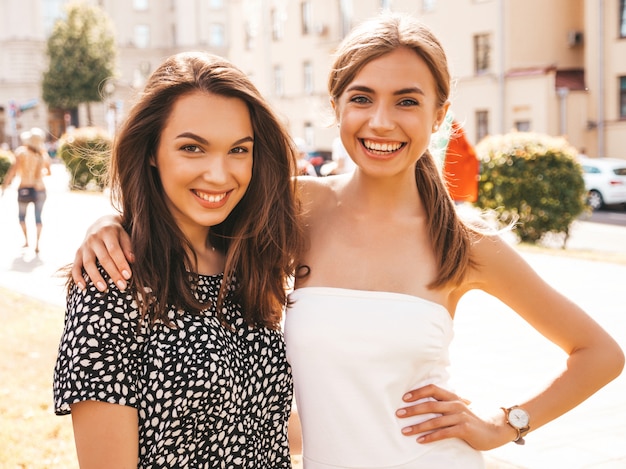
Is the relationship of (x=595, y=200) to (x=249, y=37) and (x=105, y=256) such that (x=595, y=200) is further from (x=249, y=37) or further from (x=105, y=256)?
(x=249, y=37)

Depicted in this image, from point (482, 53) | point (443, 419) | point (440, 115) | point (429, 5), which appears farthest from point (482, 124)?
point (443, 419)

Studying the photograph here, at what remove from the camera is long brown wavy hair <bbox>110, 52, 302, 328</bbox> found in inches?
85.1

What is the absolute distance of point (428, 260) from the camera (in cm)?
249

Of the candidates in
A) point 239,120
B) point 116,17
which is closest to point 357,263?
point 239,120

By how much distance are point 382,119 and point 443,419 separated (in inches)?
37.0

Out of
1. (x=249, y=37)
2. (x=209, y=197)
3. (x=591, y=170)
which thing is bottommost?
(x=591, y=170)

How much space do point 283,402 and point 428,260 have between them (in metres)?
0.64

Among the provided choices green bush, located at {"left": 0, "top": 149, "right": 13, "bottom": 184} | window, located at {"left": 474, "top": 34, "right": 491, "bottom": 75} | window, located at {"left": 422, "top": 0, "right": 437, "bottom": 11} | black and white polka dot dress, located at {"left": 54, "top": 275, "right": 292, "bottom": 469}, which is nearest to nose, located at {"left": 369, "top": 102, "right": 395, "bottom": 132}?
black and white polka dot dress, located at {"left": 54, "top": 275, "right": 292, "bottom": 469}

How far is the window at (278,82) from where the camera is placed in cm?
4309

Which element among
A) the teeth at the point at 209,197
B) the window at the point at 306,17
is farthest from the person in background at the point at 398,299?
the window at the point at 306,17

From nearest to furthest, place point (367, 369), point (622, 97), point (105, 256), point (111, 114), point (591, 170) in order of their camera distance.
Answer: point (105, 256), point (367, 369), point (591, 170), point (622, 97), point (111, 114)

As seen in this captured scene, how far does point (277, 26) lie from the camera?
43.0 meters

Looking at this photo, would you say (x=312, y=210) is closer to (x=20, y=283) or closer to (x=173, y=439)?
(x=173, y=439)

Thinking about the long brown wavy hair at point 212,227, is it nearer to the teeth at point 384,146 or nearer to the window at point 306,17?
the teeth at point 384,146
